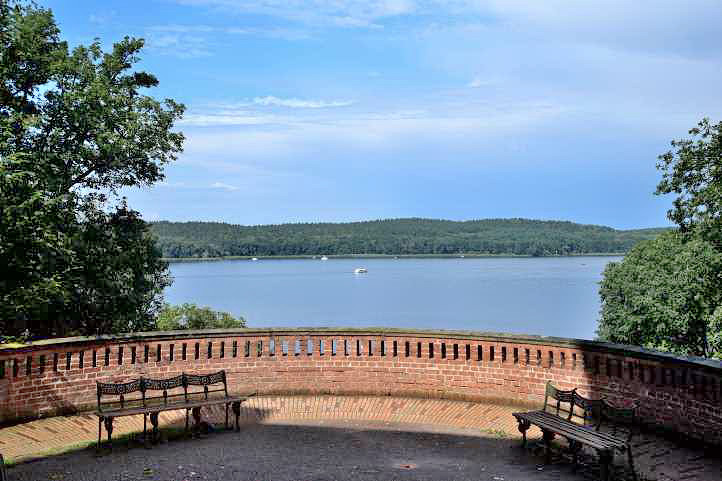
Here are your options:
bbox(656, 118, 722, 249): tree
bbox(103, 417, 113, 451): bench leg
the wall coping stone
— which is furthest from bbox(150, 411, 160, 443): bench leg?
bbox(656, 118, 722, 249): tree

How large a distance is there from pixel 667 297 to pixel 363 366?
20.8 metres

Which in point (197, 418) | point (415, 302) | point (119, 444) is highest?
point (197, 418)

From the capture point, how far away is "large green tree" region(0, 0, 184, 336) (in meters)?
13.7

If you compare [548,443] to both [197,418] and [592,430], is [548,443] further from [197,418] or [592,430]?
[197,418]

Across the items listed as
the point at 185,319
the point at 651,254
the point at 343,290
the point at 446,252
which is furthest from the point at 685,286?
the point at 446,252

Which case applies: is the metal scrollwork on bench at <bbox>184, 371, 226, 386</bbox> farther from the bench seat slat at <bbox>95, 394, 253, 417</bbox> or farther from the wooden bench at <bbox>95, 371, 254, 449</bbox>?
the bench seat slat at <bbox>95, 394, 253, 417</bbox>

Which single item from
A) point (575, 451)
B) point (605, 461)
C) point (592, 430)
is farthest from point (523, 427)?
point (605, 461)

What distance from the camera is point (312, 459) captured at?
7.95 metres

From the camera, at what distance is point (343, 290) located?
10019 centimetres

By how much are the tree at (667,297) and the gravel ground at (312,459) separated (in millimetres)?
14278

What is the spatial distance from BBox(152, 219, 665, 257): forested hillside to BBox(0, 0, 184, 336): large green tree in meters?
134

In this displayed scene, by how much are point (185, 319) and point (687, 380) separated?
120ft

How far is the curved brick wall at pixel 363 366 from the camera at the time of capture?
9047mm

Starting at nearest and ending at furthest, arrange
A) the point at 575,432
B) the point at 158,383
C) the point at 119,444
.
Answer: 1. the point at 575,432
2. the point at 119,444
3. the point at 158,383
